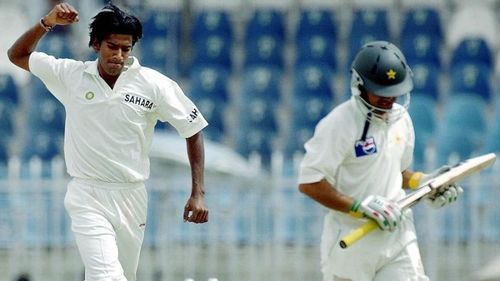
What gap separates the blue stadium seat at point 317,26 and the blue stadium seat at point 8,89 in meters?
3.17

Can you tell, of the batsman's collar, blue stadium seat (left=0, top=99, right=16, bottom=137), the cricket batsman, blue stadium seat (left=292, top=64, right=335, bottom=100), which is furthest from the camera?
blue stadium seat (left=292, top=64, right=335, bottom=100)

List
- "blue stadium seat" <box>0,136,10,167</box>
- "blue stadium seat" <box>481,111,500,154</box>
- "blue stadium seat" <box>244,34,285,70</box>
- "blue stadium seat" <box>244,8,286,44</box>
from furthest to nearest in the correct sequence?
"blue stadium seat" <box>244,8,286,44</box> < "blue stadium seat" <box>244,34,285,70</box> < "blue stadium seat" <box>0,136,10,167</box> < "blue stadium seat" <box>481,111,500,154</box>

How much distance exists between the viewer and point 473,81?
18203 mm

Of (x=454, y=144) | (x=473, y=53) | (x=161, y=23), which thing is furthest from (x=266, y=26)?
(x=454, y=144)

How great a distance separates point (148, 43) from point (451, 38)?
3411 mm

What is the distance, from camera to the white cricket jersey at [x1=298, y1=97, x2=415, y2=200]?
9.04 m

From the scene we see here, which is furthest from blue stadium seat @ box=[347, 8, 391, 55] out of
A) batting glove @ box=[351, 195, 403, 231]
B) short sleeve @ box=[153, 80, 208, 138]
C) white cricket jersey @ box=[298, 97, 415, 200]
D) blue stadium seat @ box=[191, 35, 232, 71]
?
short sleeve @ box=[153, 80, 208, 138]

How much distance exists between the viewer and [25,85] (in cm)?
1877

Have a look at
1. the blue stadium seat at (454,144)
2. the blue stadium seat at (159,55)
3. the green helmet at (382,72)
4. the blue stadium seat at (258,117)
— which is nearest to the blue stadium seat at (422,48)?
the blue stadium seat at (454,144)

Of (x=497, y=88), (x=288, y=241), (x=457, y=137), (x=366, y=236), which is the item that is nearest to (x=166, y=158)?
(x=288, y=241)

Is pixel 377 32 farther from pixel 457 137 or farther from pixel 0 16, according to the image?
pixel 0 16

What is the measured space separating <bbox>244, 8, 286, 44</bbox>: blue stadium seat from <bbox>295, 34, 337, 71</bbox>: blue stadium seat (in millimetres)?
358

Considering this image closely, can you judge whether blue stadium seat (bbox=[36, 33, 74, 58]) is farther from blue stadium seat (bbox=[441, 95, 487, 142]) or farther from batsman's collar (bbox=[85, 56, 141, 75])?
batsman's collar (bbox=[85, 56, 141, 75])

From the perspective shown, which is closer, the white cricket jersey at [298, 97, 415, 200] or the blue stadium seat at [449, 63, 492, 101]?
Answer: the white cricket jersey at [298, 97, 415, 200]
